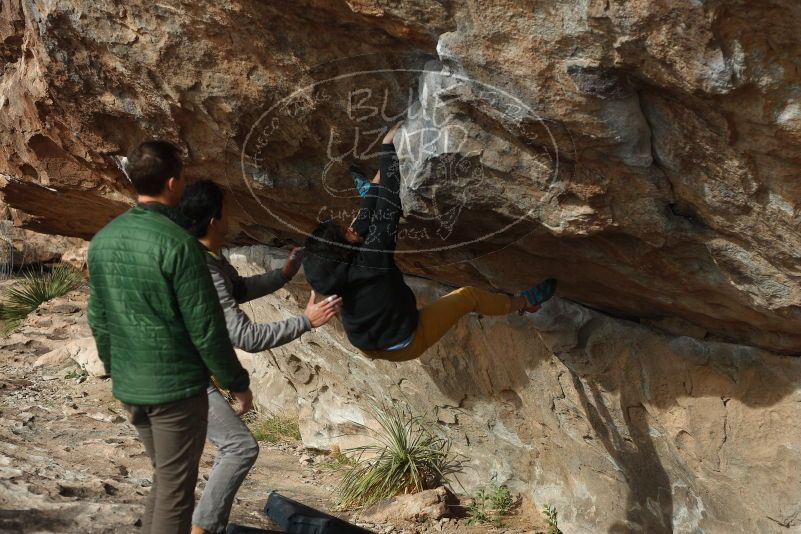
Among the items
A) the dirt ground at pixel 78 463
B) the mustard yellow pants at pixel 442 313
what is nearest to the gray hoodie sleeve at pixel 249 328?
the mustard yellow pants at pixel 442 313

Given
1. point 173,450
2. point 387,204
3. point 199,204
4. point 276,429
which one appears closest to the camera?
point 173,450

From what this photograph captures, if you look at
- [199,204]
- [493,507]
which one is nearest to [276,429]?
[493,507]

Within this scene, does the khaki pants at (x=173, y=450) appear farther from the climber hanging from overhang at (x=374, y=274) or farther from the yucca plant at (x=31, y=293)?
the yucca plant at (x=31, y=293)

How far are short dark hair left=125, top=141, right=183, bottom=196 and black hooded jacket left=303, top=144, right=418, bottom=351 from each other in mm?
1129

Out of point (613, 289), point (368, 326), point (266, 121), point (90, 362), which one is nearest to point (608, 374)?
point (613, 289)

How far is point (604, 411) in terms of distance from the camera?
5.27 m

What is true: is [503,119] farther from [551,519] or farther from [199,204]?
[551,519]

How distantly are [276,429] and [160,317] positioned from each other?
15.4 feet

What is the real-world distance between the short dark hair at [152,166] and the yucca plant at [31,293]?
7.63 m

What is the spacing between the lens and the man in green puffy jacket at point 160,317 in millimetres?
3135

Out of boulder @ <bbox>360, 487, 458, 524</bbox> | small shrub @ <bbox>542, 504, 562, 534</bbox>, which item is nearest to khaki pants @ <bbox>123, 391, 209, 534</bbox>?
boulder @ <bbox>360, 487, 458, 524</bbox>

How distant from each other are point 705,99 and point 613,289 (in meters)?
1.80

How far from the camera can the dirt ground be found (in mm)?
4551

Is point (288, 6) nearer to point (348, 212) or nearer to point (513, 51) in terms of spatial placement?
point (513, 51)
